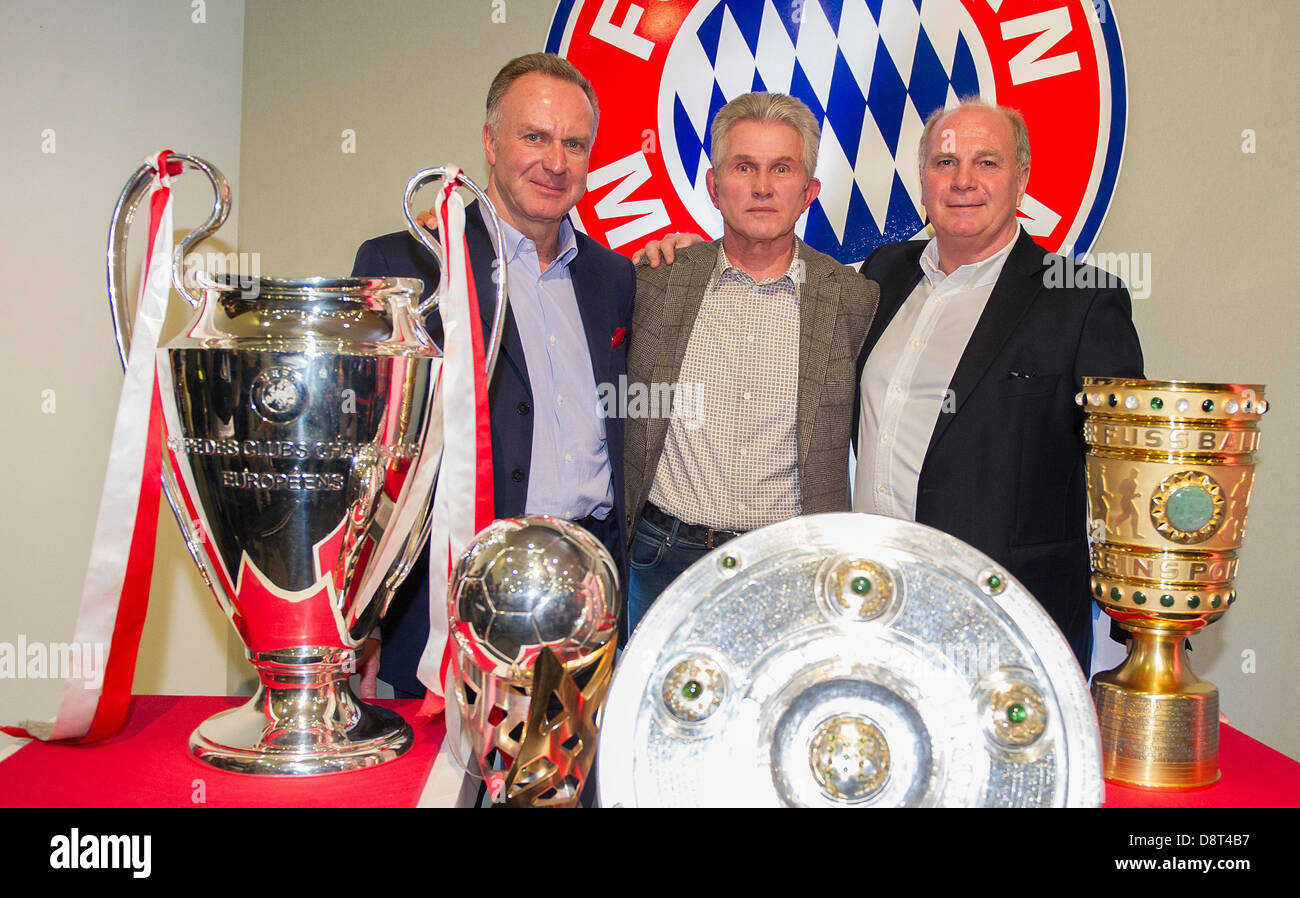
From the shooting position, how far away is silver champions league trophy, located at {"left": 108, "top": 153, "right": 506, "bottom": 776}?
1.03m

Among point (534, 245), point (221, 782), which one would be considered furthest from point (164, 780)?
point (534, 245)

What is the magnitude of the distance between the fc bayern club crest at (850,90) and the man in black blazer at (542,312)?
0.66m

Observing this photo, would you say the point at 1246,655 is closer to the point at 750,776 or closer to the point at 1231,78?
the point at 1231,78

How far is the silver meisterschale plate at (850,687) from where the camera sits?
86cm

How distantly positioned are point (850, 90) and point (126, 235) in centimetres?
208

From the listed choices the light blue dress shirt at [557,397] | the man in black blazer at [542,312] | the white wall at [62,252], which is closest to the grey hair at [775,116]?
the man in black blazer at [542,312]

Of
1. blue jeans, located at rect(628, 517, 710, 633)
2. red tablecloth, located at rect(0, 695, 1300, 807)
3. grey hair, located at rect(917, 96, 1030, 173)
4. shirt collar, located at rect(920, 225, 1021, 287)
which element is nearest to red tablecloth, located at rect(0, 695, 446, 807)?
red tablecloth, located at rect(0, 695, 1300, 807)

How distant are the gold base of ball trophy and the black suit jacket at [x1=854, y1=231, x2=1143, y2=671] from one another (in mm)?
784

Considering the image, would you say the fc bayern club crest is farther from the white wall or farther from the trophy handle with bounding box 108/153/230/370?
the trophy handle with bounding box 108/153/230/370

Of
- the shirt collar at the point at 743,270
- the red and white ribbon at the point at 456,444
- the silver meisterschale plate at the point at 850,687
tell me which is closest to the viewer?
the silver meisterschale plate at the point at 850,687

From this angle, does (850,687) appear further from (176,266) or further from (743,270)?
(743,270)

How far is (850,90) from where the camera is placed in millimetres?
2725

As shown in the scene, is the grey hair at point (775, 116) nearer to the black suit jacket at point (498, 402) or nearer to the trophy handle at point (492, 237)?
the black suit jacket at point (498, 402)

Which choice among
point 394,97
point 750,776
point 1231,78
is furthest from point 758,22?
point 750,776
